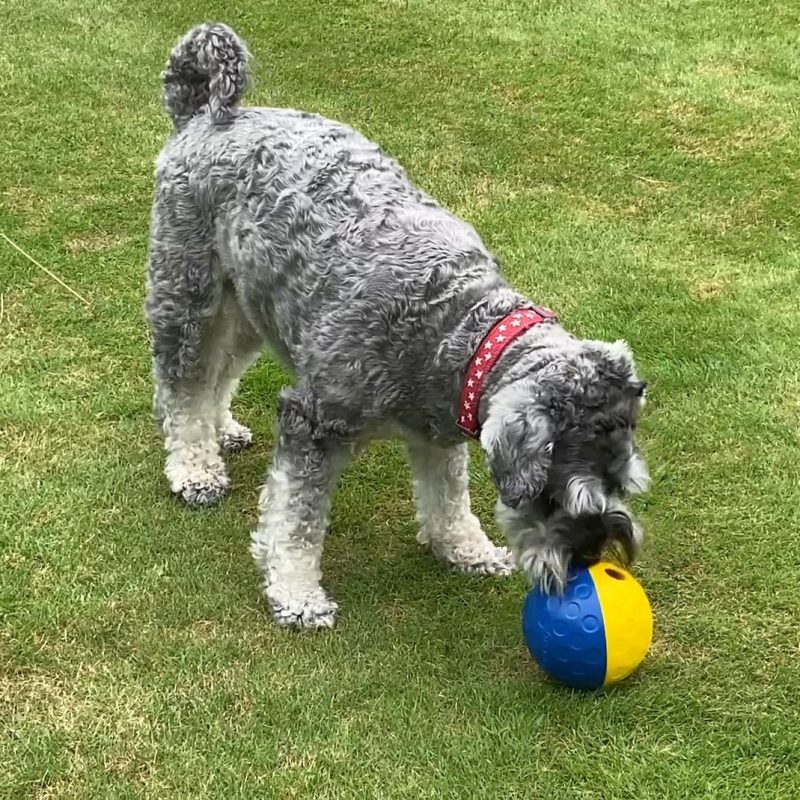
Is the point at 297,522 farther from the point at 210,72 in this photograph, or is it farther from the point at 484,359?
the point at 210,72

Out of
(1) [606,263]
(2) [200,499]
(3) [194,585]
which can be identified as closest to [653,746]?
(3) [194,585]

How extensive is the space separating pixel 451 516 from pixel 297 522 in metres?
0.75

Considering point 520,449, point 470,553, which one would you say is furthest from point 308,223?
point 470,553

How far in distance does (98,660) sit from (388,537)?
1.47m

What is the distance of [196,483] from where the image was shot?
17.0 feet

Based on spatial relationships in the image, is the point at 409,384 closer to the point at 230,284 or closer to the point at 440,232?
the point at 440,232

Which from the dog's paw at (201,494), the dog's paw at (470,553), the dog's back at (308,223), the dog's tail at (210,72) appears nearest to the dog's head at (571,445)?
the dog's back at (308,223)

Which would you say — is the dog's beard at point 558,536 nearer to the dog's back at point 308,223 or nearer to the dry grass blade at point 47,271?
the dog's back at point 308,223

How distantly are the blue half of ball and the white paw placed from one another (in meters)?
1.84

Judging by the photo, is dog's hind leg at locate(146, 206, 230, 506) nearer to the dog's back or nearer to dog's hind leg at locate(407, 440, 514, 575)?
the dog's back

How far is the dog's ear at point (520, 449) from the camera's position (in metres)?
3.53

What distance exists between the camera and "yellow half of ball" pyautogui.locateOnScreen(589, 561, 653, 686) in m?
3.86

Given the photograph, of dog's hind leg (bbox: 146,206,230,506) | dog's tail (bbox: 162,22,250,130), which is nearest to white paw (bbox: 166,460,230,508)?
dog's hind leg (bbox: 146,206,230,506)

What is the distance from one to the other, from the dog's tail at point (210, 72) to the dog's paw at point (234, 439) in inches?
64.7
